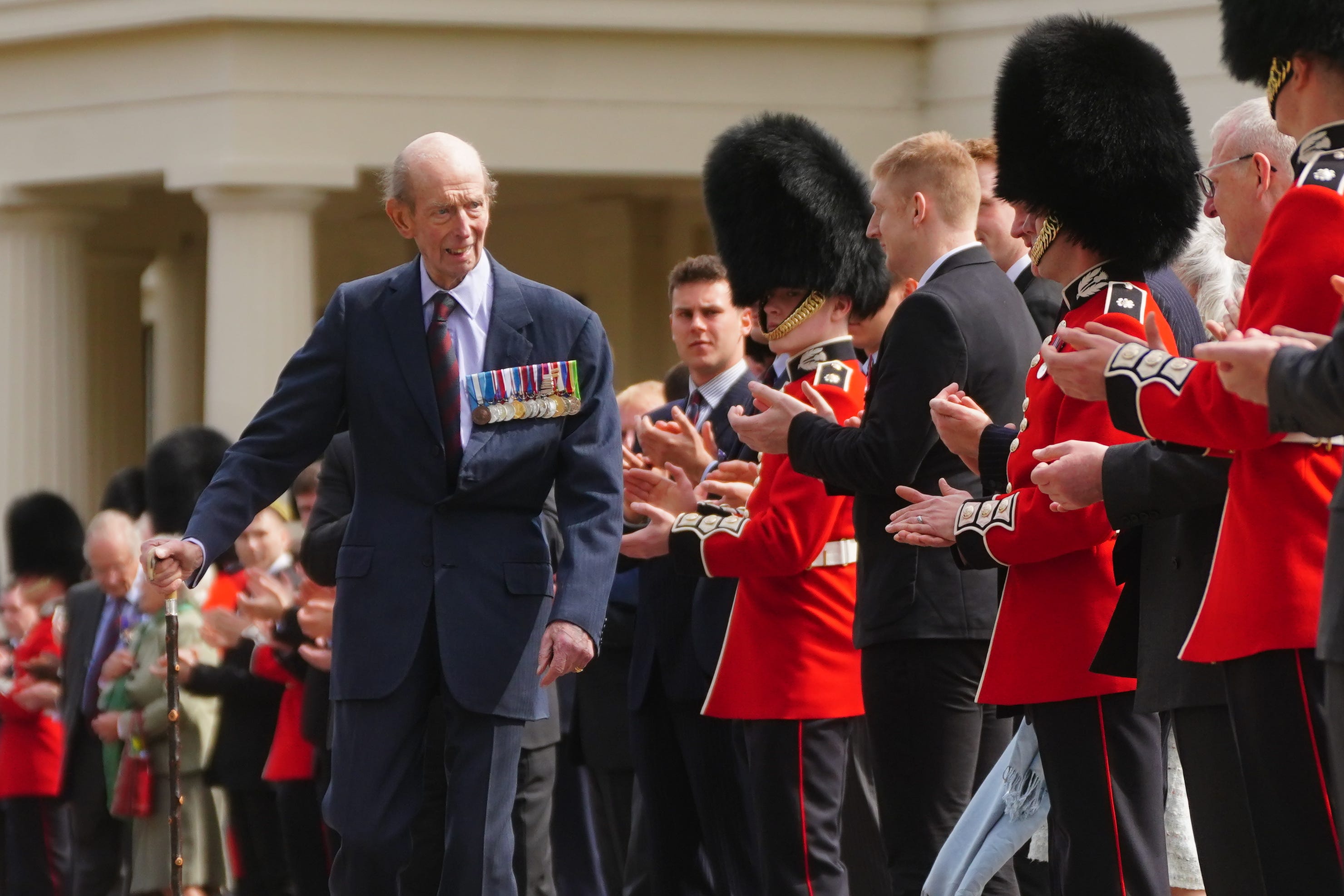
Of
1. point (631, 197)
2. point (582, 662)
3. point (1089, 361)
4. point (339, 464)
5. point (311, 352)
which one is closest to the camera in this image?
point (1089, 361)

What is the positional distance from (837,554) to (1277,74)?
7.23 feet

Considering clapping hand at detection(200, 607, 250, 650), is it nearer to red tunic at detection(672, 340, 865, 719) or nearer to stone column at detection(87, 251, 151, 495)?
red tunic at detection(672, 340, 865, 719)

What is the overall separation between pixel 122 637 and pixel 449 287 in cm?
366

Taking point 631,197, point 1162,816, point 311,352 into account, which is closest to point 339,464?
point 311,352

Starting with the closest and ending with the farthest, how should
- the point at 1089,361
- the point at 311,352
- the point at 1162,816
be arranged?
the point at 1089,361 → the point at 1162,816 → the point at 311,352

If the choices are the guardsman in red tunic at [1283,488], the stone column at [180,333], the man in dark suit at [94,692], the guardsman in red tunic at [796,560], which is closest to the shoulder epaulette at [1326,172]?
the guardsman in red tunic at [1283,488]

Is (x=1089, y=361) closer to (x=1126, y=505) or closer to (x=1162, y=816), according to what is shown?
(x=1126, y=505)

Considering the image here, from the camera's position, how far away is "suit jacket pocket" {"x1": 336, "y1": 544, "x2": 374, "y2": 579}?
491 cm

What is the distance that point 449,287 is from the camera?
16.8 ft

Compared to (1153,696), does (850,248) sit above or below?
above

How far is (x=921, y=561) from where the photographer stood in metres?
4.93

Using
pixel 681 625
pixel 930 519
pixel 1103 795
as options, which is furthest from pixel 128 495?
pixel 1103 795

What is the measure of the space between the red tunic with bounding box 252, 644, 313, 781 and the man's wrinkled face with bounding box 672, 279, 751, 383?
6.18 ft

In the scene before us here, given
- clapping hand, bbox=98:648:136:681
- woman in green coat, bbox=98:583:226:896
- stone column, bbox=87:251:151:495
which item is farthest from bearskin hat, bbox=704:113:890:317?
stone column, bbox=87:251:151:495
